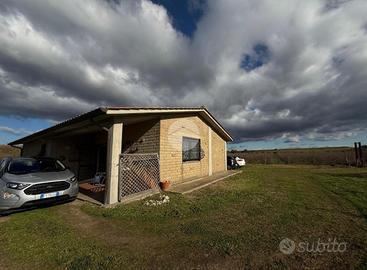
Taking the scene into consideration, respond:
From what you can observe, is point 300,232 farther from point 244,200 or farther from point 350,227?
point 244,200

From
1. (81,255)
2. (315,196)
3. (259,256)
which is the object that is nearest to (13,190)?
(81,255)

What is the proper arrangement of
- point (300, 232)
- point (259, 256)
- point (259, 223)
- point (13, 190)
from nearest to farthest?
point (259, 256) → point (300, 232) → point (259, 223) → point (13, 190)

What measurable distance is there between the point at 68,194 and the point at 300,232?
6.18m

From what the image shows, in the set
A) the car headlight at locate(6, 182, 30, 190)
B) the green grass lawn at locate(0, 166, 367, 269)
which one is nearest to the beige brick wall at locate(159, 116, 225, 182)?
the green grass lawn at locate(0, 166, 367, 269)

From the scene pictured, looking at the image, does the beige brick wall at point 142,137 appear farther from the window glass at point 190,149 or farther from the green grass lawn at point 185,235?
the green grass lawn at point 185,235

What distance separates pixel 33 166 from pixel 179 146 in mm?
5917

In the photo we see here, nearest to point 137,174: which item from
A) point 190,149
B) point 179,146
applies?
point 179,146

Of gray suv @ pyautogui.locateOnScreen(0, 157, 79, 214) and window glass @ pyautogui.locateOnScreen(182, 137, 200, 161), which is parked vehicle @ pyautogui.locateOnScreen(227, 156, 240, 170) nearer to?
window glass @ pyautogui.locateOnScreen(182, 137, 200, 161)

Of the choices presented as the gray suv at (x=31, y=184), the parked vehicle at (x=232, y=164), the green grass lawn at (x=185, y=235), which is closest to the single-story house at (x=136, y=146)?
the gray suv at (x=31, y=184)

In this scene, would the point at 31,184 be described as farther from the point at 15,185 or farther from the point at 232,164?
the point at 232,164

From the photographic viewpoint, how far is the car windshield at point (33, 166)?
5.96 m

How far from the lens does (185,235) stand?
3.99 m

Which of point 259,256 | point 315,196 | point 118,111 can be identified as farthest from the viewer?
point 315,196

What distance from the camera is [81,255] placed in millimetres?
3230
